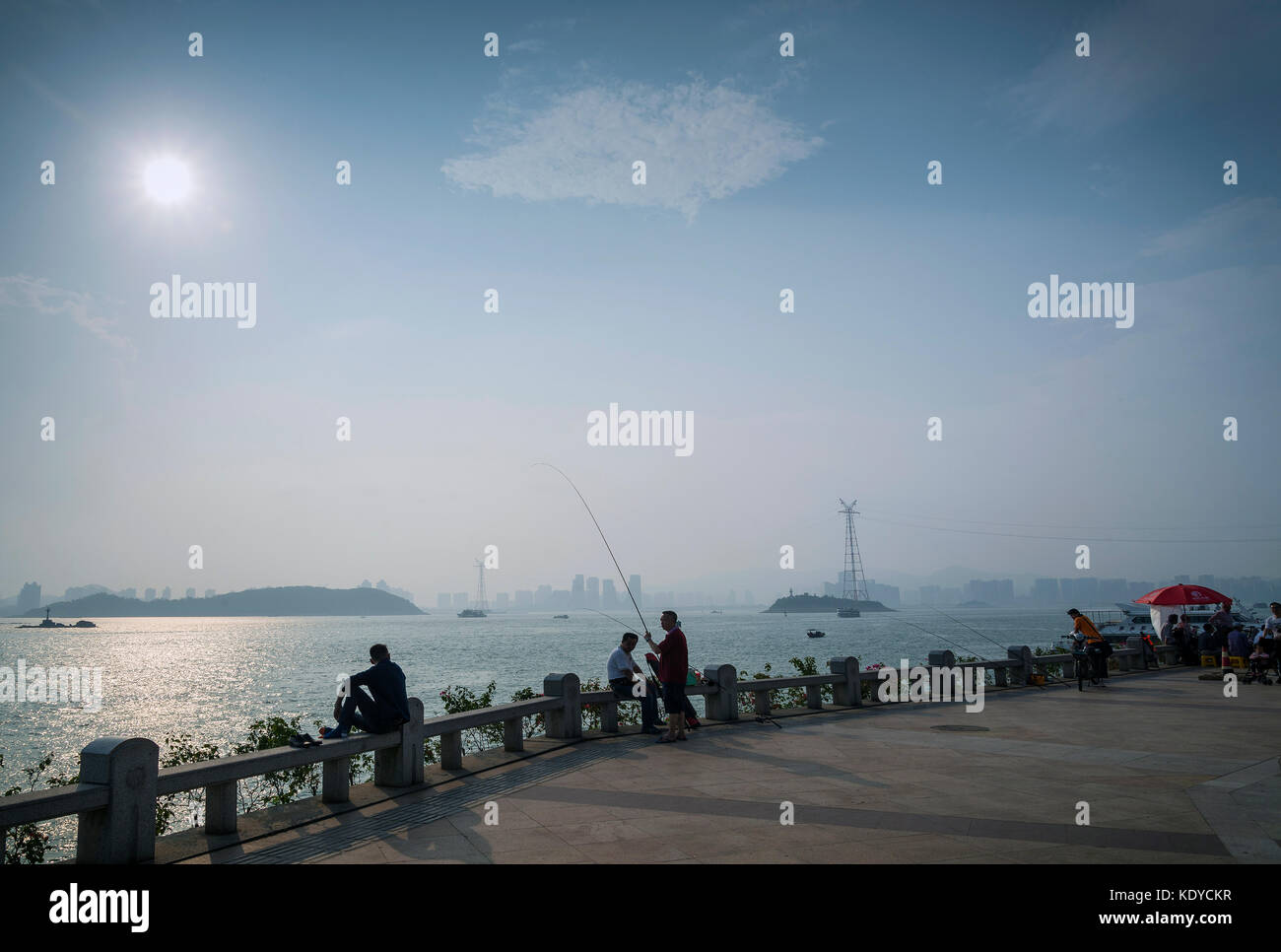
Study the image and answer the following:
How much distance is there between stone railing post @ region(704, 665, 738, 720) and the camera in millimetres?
15578

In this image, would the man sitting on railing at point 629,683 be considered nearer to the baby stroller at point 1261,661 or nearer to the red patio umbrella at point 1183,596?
the baby stroller at point 1261,661

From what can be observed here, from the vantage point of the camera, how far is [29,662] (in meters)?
105

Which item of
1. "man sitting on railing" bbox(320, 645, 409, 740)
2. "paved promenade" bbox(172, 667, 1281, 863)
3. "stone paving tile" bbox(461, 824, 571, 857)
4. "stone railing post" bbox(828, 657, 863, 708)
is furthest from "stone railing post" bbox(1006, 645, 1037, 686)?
"stone paving tile" bbox(461, 824, 571, 857)

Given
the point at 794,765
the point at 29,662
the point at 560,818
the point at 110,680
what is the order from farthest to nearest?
the point at 29,662
the point at 110,680
the point at 794,765
the point at 560,818

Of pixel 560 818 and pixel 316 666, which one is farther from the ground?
pixel 560 818

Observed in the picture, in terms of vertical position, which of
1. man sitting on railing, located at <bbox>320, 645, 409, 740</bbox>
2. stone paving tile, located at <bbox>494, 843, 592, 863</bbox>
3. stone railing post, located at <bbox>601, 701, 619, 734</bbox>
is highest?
man sitting on railing, located at <bbox>320, 645, 409, 740</bbox>

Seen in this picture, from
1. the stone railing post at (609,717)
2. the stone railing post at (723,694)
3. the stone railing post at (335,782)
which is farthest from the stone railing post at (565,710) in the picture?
the stone railing post at (335,782)

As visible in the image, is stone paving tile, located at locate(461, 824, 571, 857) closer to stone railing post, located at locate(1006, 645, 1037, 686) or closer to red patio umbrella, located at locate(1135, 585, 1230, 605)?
stone railing post, located at locate(1006, 645, 1037, 686)

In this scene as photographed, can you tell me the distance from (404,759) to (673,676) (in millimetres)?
4810

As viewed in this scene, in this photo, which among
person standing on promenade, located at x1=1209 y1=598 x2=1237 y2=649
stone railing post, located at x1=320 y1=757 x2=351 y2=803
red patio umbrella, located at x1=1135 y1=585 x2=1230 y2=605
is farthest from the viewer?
person standing on promenade, located at x1=1209 y1=598 x2=1237 y2=649

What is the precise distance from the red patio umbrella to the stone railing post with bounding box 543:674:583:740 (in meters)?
21.7
